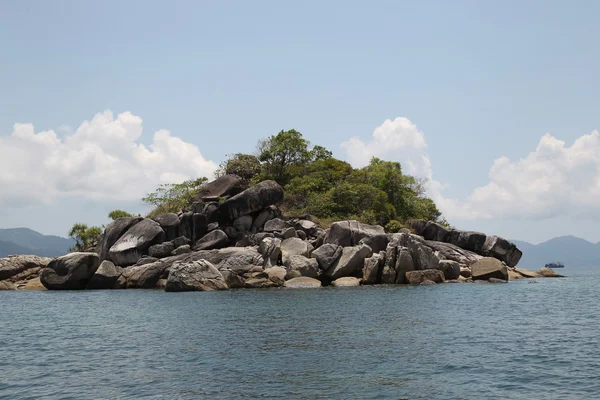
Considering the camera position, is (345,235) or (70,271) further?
(345,235)

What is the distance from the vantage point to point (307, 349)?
2230 centimetres

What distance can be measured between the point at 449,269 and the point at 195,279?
84.9ft

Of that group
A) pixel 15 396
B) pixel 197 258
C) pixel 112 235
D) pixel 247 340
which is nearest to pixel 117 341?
pixel 247 340

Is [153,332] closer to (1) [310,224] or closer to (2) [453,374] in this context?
(2) [453,374]

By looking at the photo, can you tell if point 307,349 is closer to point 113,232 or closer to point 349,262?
point 349,262

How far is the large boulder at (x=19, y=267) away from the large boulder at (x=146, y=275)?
15.4m

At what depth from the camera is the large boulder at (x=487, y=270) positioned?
185 ft

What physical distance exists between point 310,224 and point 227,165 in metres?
26.9

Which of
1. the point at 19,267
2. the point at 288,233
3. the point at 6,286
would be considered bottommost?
the point at 6,286

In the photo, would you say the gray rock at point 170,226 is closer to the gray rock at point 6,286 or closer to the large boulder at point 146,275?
the large boulder at point 146,275

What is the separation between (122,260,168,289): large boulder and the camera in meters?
54.9

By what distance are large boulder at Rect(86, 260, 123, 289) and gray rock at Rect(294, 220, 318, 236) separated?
20.4 metres

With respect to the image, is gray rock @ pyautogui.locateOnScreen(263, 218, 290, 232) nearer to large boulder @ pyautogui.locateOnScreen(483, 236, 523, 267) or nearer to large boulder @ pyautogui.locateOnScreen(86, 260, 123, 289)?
large boulder @ pyautogui.locateOnScreen(86, 260, 123, 289)

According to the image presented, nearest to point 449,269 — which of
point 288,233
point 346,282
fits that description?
point 346,282
